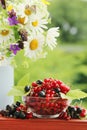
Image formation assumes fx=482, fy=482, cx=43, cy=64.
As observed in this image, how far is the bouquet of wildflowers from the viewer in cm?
154

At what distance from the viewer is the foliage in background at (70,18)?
990cm

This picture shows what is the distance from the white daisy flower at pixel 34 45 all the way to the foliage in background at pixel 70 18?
8.10m

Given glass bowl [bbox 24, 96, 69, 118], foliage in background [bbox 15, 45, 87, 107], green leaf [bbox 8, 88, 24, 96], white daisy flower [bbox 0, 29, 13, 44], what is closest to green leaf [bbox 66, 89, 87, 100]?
glass bowl [bbox 24, 96, 69, 118]

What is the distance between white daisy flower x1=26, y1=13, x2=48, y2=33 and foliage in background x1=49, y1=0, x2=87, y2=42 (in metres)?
A: 8.08

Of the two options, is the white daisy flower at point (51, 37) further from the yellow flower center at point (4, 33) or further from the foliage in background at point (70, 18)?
the foliage in background at point (70, 18)

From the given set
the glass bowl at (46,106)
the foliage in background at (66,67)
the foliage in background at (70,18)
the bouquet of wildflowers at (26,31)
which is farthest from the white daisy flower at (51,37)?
the foliage in background at (70,18)

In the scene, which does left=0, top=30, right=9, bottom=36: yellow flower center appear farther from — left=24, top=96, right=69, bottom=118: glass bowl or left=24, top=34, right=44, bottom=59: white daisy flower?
left=24, top=96, right=69, bottom=118: glass bowl

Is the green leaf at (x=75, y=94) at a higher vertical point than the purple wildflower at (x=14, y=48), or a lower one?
lower

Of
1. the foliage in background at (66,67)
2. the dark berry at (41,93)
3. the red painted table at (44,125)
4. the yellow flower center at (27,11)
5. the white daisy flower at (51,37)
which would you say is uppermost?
the foliage in background at (66,67)

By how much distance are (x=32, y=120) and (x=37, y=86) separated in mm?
104

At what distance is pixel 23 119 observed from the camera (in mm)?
1455

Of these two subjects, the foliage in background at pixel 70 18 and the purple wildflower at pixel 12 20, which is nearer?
the purple wildflower at pixel 12 20

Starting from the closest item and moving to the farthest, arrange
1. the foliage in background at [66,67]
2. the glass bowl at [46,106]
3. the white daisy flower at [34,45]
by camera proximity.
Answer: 1. the glass bowl at [46,106]
2. the white daisy flower at [34,45]
3. the foliage in background at [66,67]

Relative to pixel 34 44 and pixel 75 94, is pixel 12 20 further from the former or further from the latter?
pixel 75 94
